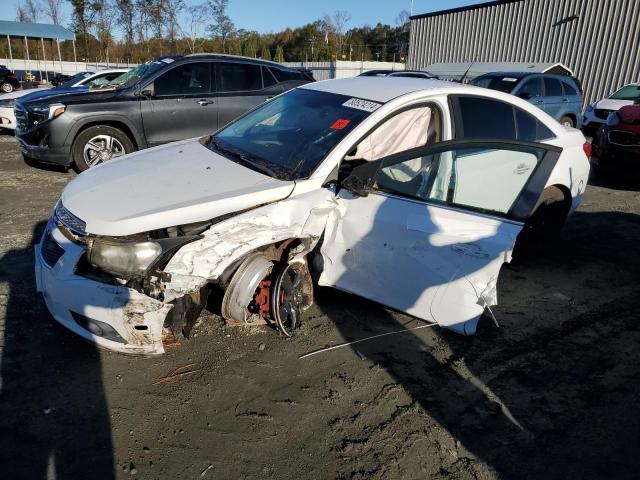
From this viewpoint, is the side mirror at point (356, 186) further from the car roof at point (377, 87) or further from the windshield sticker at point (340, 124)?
the car roof at point (377, 87)

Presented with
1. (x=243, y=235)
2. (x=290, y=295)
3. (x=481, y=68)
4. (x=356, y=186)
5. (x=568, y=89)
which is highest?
(x=481, y=68)

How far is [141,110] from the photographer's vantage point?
7.25 metres

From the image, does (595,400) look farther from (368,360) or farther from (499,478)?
(368,360)

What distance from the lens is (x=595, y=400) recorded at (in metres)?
2.82

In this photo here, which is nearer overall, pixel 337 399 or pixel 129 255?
pixel 129 255

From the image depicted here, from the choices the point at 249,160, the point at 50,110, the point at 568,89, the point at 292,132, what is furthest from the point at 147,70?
the point at 568,89

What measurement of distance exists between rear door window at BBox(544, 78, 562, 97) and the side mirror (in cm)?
940

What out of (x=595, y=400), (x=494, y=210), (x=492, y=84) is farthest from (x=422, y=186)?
(x=492, y=84)

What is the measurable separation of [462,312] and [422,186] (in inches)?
33.9

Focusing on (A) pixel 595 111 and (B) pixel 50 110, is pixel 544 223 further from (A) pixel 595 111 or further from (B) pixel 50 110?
(A) pixel 595 111

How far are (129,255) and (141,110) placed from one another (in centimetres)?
520

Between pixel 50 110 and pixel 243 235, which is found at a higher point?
pixel 50 110

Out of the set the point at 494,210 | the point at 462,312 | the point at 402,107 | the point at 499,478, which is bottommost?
the point at 499,478

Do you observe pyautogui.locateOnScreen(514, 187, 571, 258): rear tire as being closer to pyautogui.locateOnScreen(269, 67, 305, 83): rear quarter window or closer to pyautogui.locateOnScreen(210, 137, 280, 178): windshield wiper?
pyautogui.locateOnScreen(210, 137, 280, 178): windshield wiper
